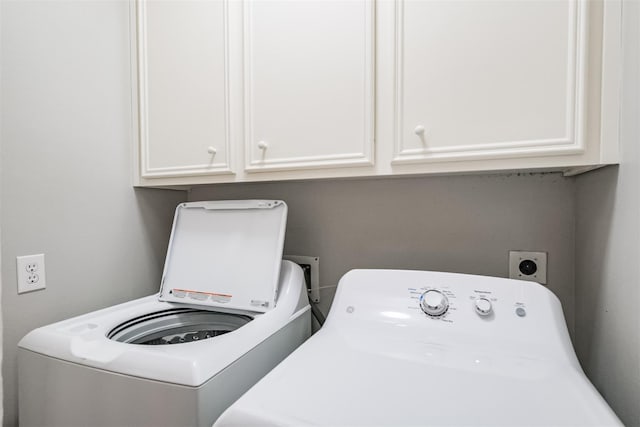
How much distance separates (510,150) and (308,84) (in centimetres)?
61

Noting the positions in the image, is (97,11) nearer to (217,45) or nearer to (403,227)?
(217,45)

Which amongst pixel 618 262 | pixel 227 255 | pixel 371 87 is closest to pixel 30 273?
pixel 227 255

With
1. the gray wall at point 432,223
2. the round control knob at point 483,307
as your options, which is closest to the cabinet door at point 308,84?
the gray wall at point 432,223

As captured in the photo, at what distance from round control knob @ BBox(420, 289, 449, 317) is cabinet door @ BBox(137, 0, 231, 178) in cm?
77

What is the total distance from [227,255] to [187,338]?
1.04 ft

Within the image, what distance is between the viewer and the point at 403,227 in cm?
130

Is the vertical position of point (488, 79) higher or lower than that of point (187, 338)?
higher

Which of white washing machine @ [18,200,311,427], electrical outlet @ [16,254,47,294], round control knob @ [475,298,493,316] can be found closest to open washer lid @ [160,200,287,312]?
white washing machine @ [18,200,311,427]

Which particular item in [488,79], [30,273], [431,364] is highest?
[488,79]

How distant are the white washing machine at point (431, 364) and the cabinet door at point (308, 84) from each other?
1.41 feet

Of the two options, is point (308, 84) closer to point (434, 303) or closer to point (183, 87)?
point (183, 87)

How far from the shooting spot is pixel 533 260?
1143 mm

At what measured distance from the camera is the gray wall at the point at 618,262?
27.7 inches

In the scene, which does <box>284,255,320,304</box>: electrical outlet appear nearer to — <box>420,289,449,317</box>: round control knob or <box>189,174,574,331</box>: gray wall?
<box>189,174,574,331</box>: gray wall
